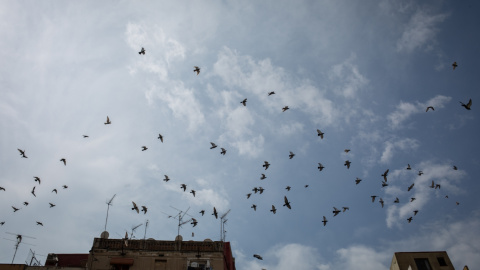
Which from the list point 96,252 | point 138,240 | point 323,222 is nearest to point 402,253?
point 323,222

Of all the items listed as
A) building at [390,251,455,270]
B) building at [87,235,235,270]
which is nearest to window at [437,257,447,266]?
building at [390,251,455,270]

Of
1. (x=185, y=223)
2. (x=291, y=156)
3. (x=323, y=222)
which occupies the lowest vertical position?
(x=323, y=222)

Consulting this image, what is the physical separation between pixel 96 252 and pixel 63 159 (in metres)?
7.77

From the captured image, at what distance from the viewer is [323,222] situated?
91.8 ft

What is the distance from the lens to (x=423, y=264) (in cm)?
3319

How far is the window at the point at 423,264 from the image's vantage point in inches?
1297

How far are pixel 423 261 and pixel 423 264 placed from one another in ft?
0.90

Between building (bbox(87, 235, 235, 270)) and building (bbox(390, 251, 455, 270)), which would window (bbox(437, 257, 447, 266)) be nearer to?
building (bbox(390, 251, 455, 270))

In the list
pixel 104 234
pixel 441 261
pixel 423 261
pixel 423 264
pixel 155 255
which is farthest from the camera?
pixel 423 261

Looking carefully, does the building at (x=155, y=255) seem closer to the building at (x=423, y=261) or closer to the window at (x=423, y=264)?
the building at (x=423, y=261)

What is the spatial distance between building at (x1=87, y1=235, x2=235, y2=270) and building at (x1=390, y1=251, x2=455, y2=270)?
16.8 meters

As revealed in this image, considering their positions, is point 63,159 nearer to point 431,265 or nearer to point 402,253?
point 402,253

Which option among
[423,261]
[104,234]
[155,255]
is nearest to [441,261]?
[423,261]

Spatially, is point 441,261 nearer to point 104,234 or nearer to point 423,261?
point 423,261
